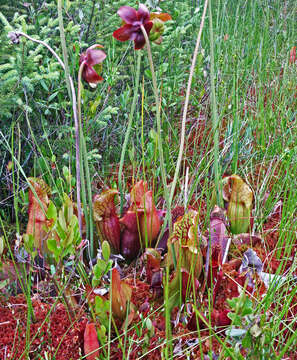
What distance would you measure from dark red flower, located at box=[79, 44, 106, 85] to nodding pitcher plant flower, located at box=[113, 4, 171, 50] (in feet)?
0.19

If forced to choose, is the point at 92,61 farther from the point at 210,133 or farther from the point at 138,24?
the point at 210,133

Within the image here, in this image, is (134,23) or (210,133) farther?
(210,133)

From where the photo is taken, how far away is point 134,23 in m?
1.01

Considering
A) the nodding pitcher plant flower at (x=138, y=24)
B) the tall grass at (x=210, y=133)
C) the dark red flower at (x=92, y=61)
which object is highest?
the nodding pitcher plant flower at (x=138, y=24)

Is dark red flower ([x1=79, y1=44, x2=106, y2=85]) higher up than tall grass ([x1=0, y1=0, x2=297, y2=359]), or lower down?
higher up

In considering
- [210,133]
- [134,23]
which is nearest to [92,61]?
[134,23]

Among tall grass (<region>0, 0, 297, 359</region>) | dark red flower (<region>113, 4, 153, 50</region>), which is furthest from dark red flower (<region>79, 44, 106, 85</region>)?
tall grass (<region>0, 0, 297, 359</region>)

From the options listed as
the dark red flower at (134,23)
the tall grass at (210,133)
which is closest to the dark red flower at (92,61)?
the dark red flower at (134,23)

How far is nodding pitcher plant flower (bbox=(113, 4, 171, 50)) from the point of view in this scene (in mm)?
994

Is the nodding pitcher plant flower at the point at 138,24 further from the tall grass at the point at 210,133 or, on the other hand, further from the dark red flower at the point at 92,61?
the tall grass at the point at 210,133

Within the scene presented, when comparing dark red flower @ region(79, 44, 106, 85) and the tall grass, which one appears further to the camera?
the tall grass

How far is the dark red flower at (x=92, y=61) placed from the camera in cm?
102

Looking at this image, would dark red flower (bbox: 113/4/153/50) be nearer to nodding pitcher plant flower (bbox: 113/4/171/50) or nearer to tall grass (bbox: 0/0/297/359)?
nodding pitcher plant flower (bbox: 113/4/171/50)

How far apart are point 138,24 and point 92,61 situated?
0.15m
